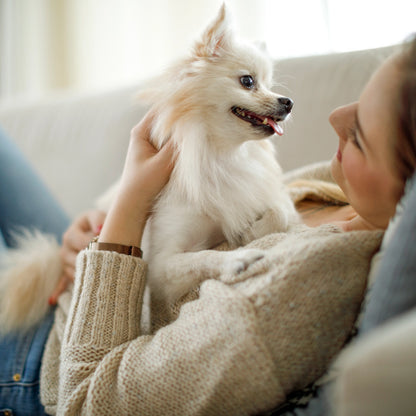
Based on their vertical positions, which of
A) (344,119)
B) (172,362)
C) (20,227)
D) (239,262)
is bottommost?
(20,227)

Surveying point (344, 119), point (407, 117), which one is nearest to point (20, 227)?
point (344, 119)

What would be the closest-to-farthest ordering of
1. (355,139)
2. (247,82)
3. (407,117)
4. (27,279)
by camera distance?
(407,117) < (355,139) < (247,82) < (27,279)

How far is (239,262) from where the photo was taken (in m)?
0.67

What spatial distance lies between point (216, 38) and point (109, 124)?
974 mm

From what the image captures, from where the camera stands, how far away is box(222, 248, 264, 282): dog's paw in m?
0.66

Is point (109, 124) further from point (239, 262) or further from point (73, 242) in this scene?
point (239, 262)

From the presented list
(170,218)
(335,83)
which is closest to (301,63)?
(335,83)

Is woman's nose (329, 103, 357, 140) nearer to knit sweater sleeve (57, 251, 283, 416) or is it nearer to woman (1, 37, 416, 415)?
woman (1, 37, 416, 415)

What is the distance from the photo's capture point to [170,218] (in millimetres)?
905

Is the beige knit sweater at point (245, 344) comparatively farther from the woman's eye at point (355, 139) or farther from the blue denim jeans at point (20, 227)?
the blue denim jeans at point (20, 227)

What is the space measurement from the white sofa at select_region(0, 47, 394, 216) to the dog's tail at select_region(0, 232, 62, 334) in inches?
21.9

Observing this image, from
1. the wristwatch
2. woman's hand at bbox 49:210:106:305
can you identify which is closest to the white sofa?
woman's hand at bbox 49:210:106:305

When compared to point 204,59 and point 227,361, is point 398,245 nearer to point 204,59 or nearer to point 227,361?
point 227,361

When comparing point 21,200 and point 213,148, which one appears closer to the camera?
point 213,148
